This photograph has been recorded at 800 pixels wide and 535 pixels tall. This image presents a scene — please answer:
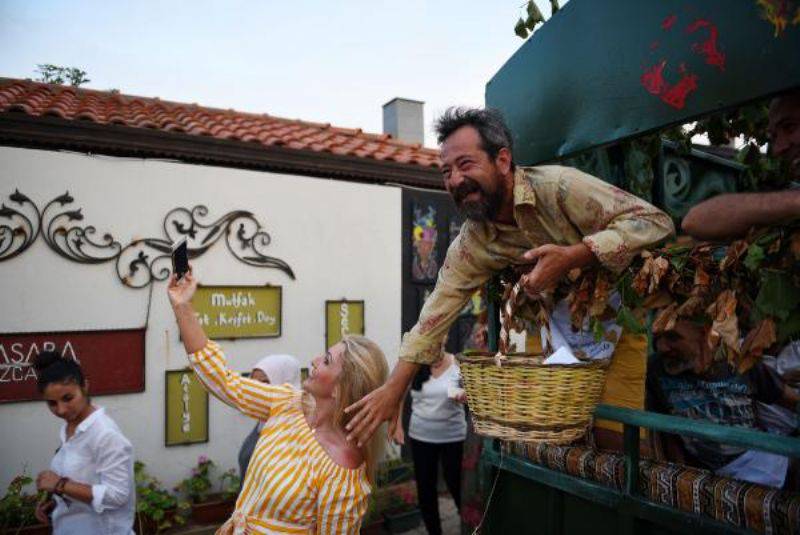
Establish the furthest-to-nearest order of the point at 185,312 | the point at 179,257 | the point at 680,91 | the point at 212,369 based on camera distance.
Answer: the point at 212,369 → the point at 185,312 → the point at 179,257 → the point at 680,91

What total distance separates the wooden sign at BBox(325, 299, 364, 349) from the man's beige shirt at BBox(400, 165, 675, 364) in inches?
172

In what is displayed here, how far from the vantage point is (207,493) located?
5742 mm

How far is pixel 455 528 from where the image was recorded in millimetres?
6070

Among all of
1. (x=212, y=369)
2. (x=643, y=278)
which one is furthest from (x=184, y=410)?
(x=643, y=278)

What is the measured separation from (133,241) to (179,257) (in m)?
3.62

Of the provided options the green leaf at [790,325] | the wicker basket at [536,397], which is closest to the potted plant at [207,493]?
the wicker basket at [536,397]

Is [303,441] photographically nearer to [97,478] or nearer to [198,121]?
[97,478]

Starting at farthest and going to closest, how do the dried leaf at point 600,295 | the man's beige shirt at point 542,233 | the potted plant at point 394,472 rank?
the potted plant at point 394,472, the dried leaf at point 600,295, the man's beige shirt at point 542,233

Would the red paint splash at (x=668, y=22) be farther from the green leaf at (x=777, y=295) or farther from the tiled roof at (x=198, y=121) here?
the tiled roof at (x=198, y=121)

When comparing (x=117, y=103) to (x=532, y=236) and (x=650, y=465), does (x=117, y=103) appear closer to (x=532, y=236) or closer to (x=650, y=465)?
(x=532, y=236)

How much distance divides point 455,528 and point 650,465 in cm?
464

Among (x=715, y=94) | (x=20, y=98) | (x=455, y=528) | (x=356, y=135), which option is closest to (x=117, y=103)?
(x=20, y=98)

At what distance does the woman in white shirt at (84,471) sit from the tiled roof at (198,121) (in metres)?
3.17

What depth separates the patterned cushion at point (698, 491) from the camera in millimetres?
1530
